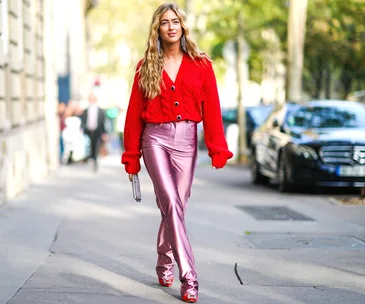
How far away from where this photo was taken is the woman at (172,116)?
21.4ft

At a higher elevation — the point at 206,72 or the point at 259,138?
the point at 206,72

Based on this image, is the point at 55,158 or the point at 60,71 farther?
the point at 60,71

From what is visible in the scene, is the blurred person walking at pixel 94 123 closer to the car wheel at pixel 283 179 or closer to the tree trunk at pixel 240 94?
the tree trunk at pixel 240 94

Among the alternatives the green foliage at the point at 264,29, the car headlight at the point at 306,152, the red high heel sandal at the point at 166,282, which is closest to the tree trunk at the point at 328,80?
the green foliage at the point at 264,29

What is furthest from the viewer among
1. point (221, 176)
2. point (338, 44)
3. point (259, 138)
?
point (338, 44)

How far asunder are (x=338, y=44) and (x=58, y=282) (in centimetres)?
3232

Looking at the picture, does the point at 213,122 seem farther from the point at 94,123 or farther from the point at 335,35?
the point at 335,35

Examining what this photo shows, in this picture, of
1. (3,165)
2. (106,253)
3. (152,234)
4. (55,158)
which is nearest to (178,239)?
(106,253)

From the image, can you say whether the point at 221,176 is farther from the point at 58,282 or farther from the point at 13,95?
the point at 58,282

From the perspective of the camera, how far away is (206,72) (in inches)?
261

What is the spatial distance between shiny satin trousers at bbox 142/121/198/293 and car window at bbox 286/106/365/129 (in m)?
9.03

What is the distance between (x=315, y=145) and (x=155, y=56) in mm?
8123

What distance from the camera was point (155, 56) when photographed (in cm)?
661

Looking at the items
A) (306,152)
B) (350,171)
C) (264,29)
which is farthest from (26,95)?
(264,29)
